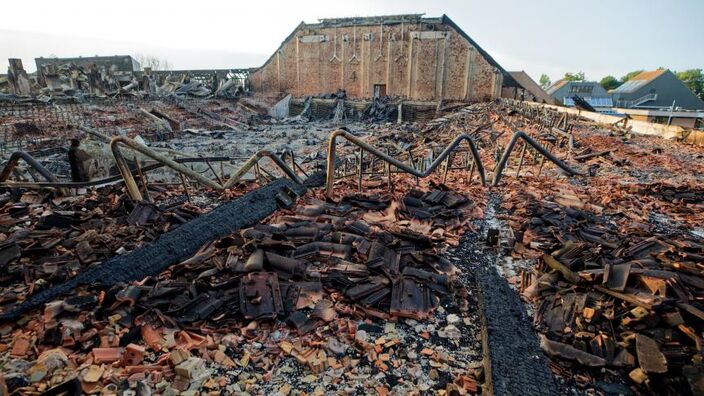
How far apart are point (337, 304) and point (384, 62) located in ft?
116

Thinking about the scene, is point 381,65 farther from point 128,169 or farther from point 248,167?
point 128,169

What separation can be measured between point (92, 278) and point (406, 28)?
3602 cm

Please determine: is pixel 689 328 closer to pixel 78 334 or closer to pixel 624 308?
pixel 624 308

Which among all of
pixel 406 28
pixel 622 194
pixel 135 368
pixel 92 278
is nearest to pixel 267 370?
pixel 135 368

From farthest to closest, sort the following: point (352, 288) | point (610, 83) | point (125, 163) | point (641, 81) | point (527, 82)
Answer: point (610, 83)
point (641, 81)
point (527, 82)
point (125, 163)
point (352, 288)

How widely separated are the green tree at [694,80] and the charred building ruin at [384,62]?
4823 centimetres

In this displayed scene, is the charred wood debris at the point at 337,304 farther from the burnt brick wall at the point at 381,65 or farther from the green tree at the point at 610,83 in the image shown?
the green tree at the point at 610,83

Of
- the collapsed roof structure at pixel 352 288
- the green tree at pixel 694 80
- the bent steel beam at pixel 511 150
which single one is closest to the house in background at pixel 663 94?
the green tree at pixel 694 80

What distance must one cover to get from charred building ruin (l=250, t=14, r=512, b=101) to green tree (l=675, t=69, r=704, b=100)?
158 ft

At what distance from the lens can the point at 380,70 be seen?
116 feet

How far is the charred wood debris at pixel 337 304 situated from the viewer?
2246 mm

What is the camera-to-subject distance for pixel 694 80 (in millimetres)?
59906

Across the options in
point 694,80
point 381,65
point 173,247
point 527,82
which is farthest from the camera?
point 694,80

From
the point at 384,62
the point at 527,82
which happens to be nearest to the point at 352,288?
the point at 384,62
